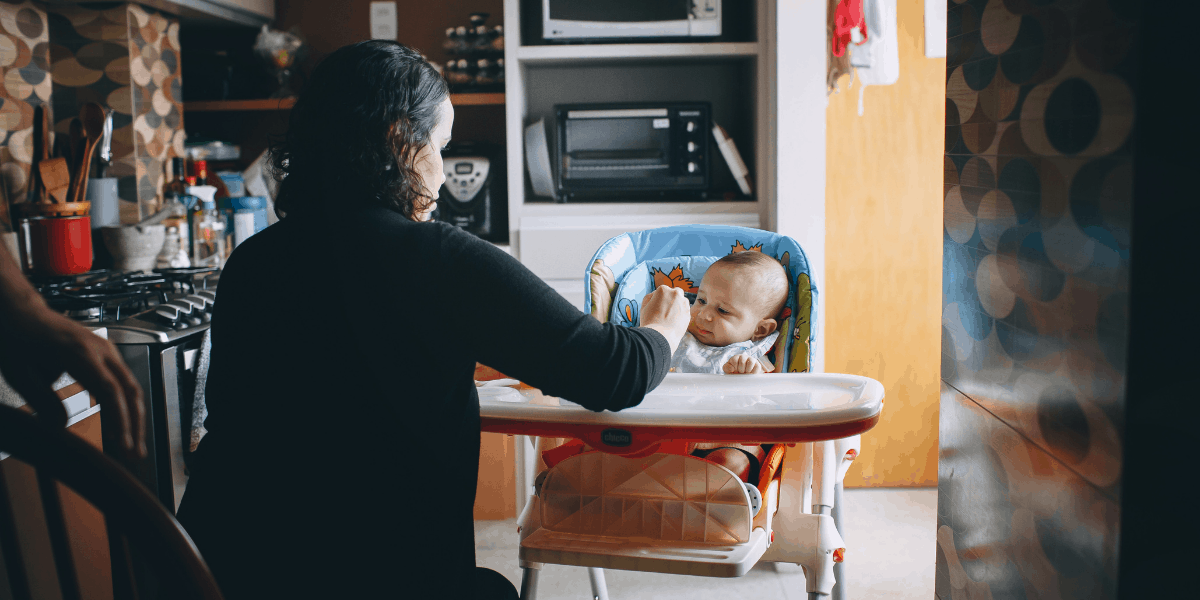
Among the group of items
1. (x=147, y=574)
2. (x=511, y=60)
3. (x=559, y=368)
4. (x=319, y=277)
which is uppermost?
(x=511, y=60)

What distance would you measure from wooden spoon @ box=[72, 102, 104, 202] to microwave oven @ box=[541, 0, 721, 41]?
1.24m

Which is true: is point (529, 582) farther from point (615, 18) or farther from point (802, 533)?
point (615, 18)

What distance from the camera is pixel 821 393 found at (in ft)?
4.32

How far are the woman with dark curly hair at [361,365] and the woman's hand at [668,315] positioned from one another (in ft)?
0.52

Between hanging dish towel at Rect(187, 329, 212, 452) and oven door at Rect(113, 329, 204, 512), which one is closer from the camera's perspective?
oven door at Rect(113, 329, 204, 512)

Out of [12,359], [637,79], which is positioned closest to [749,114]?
[637,79]

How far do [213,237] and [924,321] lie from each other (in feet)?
7.50

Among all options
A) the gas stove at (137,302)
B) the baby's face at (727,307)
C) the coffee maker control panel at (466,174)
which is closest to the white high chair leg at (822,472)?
the baby's face at (727,307)

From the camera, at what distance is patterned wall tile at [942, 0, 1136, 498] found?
631mm

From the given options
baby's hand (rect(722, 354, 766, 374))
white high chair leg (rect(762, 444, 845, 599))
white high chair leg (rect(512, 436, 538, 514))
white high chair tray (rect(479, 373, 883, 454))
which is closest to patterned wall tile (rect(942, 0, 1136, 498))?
white high chair tray (rect(479, 373, 883, 454))

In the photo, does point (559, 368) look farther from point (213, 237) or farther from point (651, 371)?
point (213, 237)

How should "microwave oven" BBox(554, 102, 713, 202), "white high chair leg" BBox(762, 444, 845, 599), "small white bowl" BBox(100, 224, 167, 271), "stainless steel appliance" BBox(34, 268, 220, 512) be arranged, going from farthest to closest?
"microwave oven" BBox(554, 102, 713, 202)
"small white bowl" BBox(100, 224, 167, 271)
"stainless steel appliance" BBox(34, 268, 220, 512)
"white high chair leg" BBox(762, 444, 845, 599)

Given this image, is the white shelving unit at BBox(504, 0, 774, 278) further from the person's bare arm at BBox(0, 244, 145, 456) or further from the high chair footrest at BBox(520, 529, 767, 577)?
the person's bare arm at BBox(0, 244, 145, 456)

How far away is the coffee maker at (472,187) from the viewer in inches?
104
